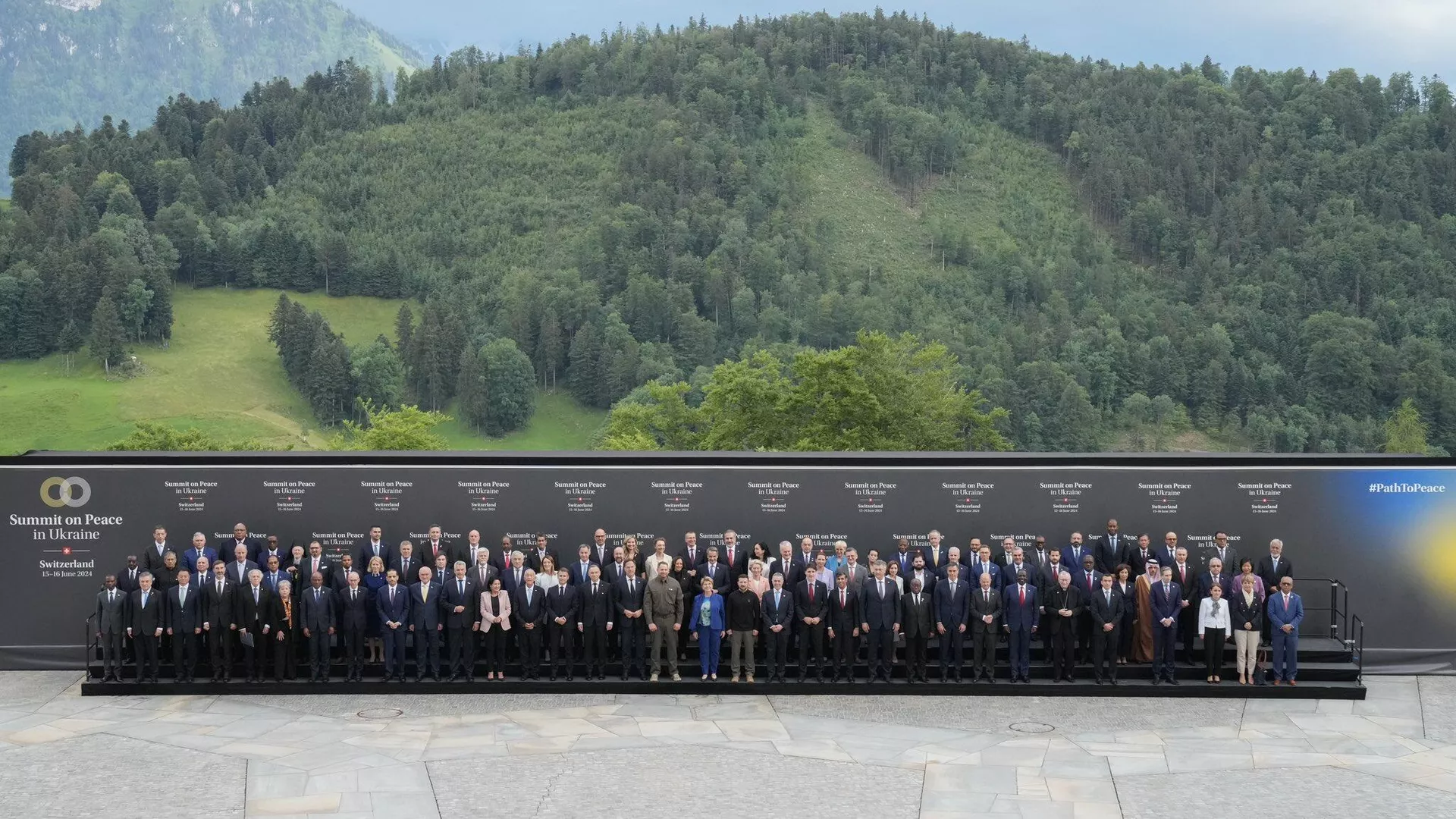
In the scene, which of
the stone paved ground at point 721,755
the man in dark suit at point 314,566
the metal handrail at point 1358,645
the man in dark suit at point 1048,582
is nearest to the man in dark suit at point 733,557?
the stone paved ground at point 721,755

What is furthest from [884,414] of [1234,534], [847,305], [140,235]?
[140,235]

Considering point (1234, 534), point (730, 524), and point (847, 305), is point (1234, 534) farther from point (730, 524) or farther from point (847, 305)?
point (847, 305)

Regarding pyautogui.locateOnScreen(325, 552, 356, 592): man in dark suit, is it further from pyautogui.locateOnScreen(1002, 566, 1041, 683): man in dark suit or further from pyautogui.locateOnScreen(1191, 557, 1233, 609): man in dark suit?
pyautogui.locateOnScreen(1191, 557, 1233, 609): man in dark suit

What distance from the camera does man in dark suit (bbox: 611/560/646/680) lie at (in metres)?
17.9

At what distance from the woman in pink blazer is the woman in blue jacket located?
96.0 inches

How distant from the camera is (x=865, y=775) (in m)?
14.5

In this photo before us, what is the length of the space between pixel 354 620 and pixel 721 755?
216 inches

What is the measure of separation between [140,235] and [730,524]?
118079mm

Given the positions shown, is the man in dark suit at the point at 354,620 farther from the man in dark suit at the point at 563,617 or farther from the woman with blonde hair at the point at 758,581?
the woman with blonde hair at the point at 758,581

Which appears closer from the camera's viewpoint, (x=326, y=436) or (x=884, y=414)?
(x=884, y=414)

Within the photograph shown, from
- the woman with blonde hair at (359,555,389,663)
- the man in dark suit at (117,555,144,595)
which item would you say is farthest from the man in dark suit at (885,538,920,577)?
the man in dark suit at (117,555,144,595)

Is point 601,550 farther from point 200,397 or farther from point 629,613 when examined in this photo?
point 200,397

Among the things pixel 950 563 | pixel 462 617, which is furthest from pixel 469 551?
pixel 950 563

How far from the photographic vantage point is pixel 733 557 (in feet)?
61.3
